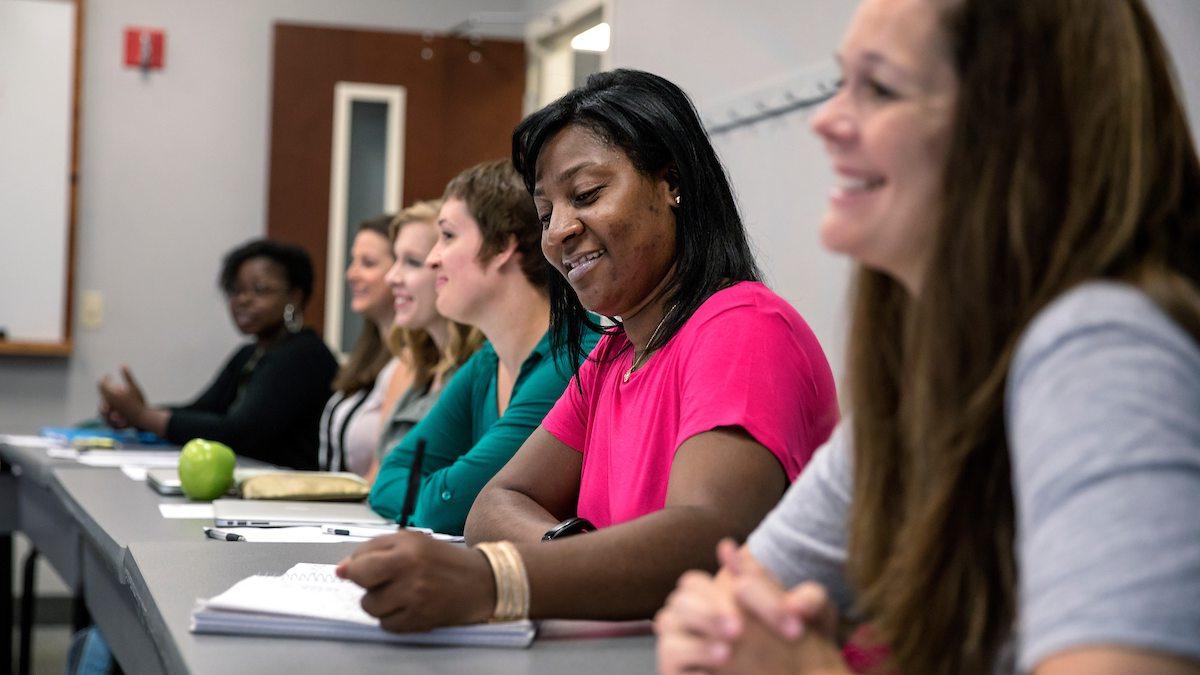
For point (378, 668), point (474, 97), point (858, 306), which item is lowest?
point (378, 668)

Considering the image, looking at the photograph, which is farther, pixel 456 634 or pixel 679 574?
pixel 679 574

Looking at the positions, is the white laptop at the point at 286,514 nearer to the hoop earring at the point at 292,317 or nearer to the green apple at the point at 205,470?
the green apple at the point at 205,470

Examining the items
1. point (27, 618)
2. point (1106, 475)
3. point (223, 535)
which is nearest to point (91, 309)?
point (27, 618)

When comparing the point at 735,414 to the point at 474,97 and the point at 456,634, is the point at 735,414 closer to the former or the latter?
the point at 456,634

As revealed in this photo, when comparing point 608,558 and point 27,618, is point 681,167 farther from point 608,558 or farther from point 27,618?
point 27,618

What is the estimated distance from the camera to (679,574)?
115cm

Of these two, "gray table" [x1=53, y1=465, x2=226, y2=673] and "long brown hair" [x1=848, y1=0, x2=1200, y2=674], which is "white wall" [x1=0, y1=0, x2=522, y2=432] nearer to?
"gray table" [x1=53, y1=465, x2=226, y2=673]

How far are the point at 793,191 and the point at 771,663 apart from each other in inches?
87.0

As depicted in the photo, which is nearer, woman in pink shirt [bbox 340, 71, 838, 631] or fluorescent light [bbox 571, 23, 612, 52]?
woman in pink shirt [bbox 340, 71, 838, 631]

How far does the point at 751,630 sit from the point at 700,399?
497 millimetres

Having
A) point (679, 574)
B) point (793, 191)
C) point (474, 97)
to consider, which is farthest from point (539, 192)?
point (474, 97)

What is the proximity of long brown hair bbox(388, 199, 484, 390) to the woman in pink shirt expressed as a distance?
0.92 m

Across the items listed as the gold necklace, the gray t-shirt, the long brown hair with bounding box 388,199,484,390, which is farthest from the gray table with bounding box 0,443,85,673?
the gray t-shirt

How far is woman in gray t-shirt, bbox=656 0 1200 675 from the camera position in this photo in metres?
0.64
